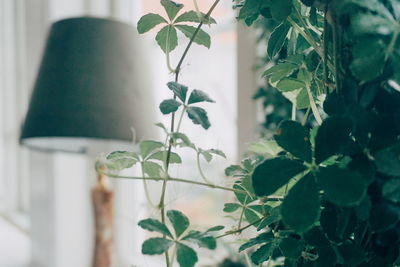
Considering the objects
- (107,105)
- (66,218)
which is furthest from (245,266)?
(66,218)

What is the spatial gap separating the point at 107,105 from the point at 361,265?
0.97 metres

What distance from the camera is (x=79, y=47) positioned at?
126 centimetres

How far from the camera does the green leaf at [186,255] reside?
A: 1.09 feet

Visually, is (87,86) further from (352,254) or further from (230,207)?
(352,254)

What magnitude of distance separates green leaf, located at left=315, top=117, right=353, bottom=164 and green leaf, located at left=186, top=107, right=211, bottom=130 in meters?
0.10

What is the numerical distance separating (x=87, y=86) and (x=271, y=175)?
1003 millimetres

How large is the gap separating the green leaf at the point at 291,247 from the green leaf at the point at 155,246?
0.09 meters

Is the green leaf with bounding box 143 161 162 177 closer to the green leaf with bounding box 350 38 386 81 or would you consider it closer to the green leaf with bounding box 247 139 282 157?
the green leaf with bounding box 247 139 282 157

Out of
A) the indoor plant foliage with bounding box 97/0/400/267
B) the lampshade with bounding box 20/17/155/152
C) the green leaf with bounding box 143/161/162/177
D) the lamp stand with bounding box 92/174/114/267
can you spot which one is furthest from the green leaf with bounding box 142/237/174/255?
the lamp stand with bounding box 92/174/114/267

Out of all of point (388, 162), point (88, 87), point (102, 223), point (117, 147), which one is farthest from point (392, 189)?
point (117, 147)

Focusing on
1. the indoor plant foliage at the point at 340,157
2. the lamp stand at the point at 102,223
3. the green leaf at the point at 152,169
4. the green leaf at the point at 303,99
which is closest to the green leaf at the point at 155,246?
the indoor plant foliage at the point at 340,157

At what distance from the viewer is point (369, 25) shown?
277mm

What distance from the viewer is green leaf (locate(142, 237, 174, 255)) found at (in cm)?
32

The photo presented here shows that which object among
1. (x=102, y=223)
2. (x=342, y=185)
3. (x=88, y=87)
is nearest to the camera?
(x=342, y=185)
